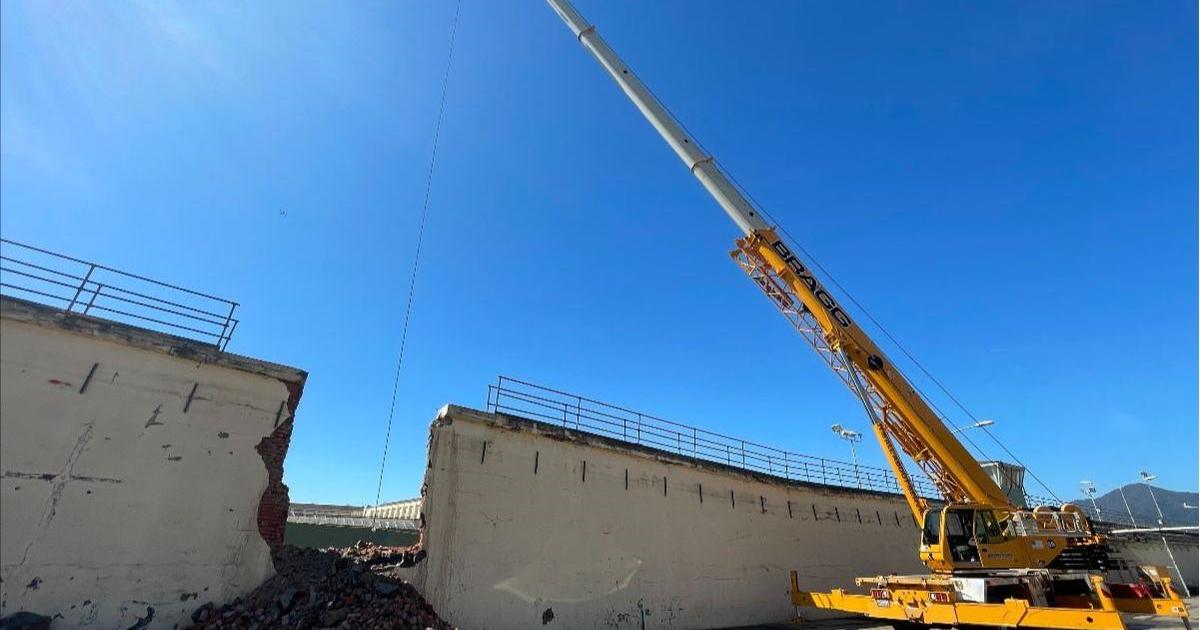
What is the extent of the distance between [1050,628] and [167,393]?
1715 cm

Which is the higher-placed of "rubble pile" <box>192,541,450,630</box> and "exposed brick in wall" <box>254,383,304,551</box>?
"exposed brick in wall" <box>254,383,304,551</box>

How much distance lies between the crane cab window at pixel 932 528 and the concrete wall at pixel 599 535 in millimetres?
5039

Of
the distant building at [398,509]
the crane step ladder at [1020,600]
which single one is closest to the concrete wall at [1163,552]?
the crane step ladder at [1020,600]

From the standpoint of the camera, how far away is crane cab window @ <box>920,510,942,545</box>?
13.2 metres

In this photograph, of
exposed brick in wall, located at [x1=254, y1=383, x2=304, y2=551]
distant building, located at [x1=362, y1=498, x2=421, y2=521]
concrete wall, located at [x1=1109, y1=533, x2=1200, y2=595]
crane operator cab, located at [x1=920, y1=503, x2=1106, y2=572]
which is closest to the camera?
exposed brick in wall, located at [x1=254, y1=383, x2=304, y2=551]

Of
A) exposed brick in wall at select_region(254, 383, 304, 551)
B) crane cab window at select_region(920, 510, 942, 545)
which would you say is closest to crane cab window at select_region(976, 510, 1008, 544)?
crane cab window at select_region(920, 510, 942, 545)

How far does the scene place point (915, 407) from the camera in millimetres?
13891

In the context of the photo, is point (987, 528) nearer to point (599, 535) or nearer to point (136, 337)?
point (599, 535)

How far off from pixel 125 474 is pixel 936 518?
16968 millimetres

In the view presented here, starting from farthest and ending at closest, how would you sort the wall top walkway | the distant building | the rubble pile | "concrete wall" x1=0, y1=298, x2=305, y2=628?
the distant building
the rubble pile
the wall top walkway
"concrete wall" x1=0, y1=298, x2=305, y2=628

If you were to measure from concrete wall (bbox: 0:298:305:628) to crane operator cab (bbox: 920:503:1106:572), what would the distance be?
14.5 meters

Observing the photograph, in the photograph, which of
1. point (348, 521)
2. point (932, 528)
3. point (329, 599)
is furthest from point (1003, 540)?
point (348, 521)

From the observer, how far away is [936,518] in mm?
13438

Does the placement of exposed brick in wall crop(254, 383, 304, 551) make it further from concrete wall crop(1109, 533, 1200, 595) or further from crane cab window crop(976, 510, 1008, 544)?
concrete wall crop(1109, 533, 1200, 595)
